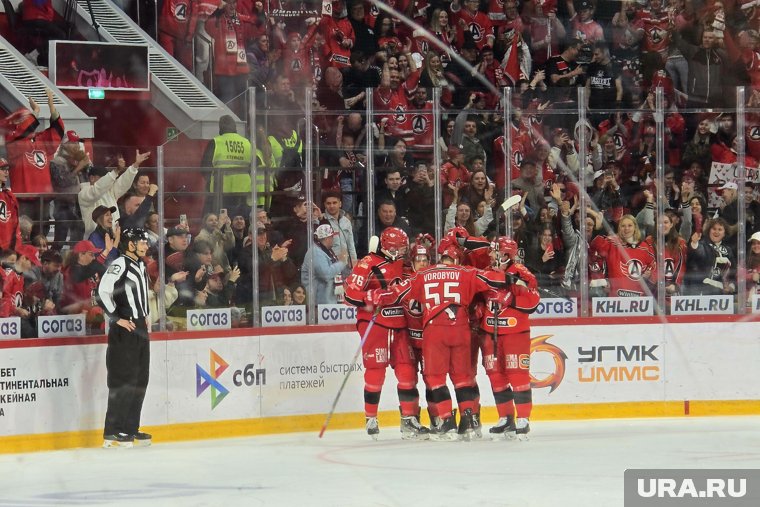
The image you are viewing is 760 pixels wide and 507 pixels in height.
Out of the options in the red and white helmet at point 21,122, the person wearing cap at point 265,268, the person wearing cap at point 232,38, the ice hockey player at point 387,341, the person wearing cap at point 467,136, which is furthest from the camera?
the person wearing cap at point 232,38

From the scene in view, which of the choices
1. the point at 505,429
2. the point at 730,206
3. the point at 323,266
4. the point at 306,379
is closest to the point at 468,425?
the point at 505,429

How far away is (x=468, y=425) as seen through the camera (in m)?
10.8

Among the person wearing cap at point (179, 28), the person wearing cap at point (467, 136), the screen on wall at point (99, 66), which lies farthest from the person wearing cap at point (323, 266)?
the person wearing cap at point (179, 28)

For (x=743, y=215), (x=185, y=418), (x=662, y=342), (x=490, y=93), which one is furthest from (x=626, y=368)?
(x=185, y=418)

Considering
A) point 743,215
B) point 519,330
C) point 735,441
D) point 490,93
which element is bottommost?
point 735,441

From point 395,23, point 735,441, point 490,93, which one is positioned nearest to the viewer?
point 735,441

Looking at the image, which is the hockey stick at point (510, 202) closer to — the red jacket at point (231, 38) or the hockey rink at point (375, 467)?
the hockey rink at point (375, 467)

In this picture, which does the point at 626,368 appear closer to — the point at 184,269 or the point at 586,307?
the point at 586,307

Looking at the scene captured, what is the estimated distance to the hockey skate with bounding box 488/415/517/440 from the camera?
10820 mm

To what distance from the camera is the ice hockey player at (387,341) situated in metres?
11.0

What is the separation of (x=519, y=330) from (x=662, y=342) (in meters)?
2.06

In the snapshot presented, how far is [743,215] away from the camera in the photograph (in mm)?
12383

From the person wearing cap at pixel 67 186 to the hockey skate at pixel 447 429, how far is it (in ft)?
9.72

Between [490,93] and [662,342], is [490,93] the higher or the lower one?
the higher one
